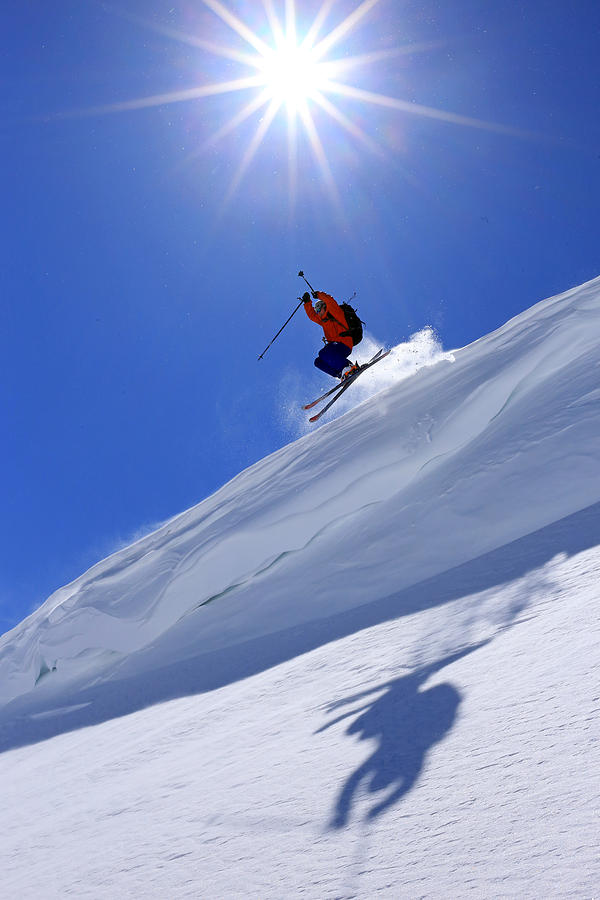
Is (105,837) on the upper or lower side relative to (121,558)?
lower

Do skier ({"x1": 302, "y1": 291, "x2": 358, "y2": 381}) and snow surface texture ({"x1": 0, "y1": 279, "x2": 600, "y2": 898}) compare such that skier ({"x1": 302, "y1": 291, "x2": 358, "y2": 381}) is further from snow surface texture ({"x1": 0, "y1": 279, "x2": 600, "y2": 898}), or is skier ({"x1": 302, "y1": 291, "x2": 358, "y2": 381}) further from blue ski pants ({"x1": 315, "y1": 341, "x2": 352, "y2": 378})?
snow surface texture ({"x1": 0, "y1": 279, "x2": 600, "y2": 898})

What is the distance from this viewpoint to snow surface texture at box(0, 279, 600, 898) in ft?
7.55

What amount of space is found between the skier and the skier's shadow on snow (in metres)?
8.24

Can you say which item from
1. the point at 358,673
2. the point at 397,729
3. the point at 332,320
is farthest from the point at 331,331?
the point at 397,729

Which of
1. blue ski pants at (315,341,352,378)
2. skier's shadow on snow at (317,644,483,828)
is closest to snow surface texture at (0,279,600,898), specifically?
skier's shadow on snow at (317,644,483,828)

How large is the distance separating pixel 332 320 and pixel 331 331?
0.63 ft

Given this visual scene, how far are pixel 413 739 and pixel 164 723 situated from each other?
3.06 m

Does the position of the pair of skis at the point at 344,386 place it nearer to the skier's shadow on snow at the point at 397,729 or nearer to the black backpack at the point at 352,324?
the black backpack at the point at 352,324

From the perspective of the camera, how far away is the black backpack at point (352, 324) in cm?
1159

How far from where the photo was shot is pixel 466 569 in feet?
20.4

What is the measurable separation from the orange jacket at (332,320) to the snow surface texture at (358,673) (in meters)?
1.52

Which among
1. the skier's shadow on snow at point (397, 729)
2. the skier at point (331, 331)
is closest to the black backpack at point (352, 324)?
the skier at point (331, 331)

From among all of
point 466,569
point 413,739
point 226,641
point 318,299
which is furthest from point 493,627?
point 318,299

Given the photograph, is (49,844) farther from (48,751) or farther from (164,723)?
(48,751)
